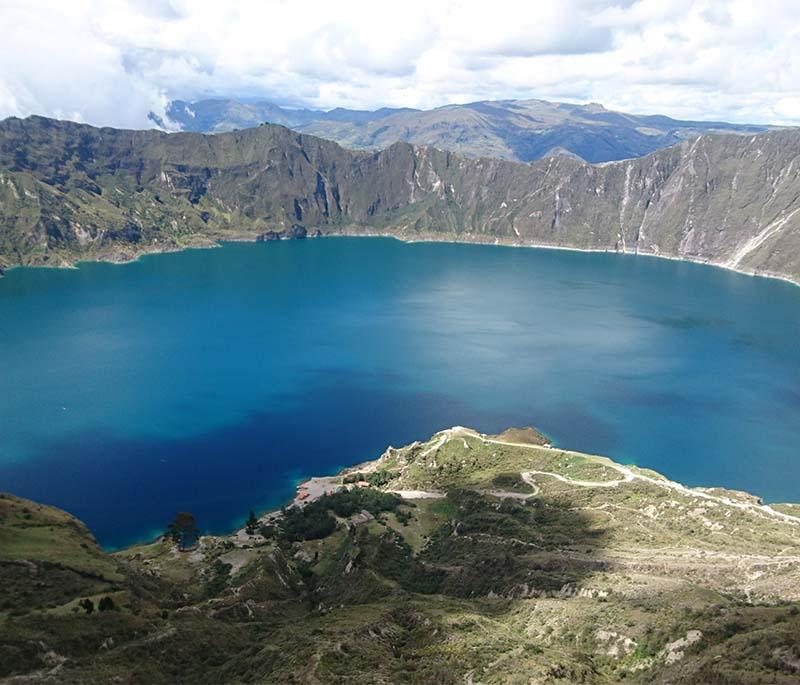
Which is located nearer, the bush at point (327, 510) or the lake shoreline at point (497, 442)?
the lake shoreline at point (497, 442)

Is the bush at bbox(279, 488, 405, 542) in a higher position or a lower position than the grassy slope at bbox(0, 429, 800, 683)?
lower

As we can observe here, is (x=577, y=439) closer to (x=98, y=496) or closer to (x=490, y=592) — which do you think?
(x=490, y=592)

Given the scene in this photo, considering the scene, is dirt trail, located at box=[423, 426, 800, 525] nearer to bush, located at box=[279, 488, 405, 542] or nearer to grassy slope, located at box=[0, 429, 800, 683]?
grassy slope, located at box=[0, 429, 800, 683]

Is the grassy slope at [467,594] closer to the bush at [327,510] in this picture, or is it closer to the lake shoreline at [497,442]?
the lake shoreline at [497,442]

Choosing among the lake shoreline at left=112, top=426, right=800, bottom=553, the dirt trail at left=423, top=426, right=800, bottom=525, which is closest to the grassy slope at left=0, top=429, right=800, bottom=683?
the dirt trail at left=423, top=426, right=800, bottom=525

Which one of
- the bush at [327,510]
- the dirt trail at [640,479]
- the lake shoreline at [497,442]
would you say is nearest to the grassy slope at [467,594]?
the dirt trail at [640,479]

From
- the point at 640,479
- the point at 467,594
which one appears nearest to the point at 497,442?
the point at 640,479

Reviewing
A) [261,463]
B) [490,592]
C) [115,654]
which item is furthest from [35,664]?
[261,463]

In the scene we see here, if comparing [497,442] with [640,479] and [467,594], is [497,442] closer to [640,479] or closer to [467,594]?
[640,479]
